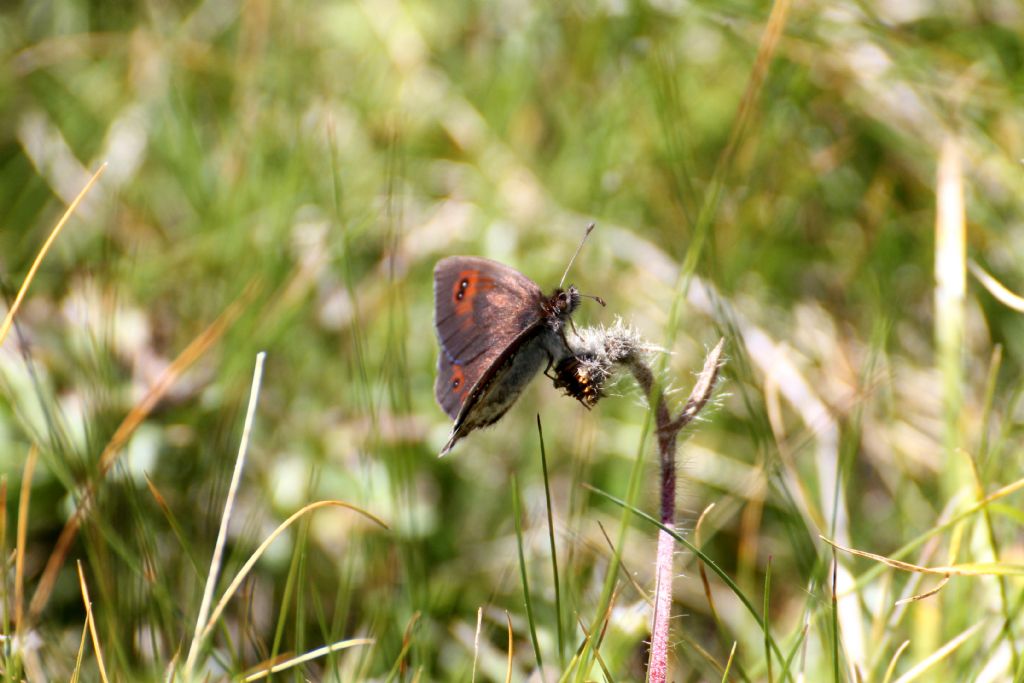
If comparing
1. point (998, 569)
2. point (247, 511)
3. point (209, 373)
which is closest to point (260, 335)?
point (209, 373)

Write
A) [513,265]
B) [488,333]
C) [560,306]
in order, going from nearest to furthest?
[560,306] → [488,333] → [513,265]

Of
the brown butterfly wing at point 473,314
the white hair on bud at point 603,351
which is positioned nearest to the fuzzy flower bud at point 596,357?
the white hair on bud at point 603,351

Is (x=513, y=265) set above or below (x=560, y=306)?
below

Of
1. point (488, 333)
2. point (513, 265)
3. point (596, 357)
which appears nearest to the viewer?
point (596, 357)

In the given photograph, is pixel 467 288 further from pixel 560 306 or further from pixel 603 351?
pixel 603 351

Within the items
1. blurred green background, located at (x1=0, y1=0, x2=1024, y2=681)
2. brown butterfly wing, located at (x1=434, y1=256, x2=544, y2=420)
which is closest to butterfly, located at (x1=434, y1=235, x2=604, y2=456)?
brown butterfly wing, located at (x1=434, y1=256, x2=544, y2=420)

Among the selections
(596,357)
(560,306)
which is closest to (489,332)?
(560,306)
